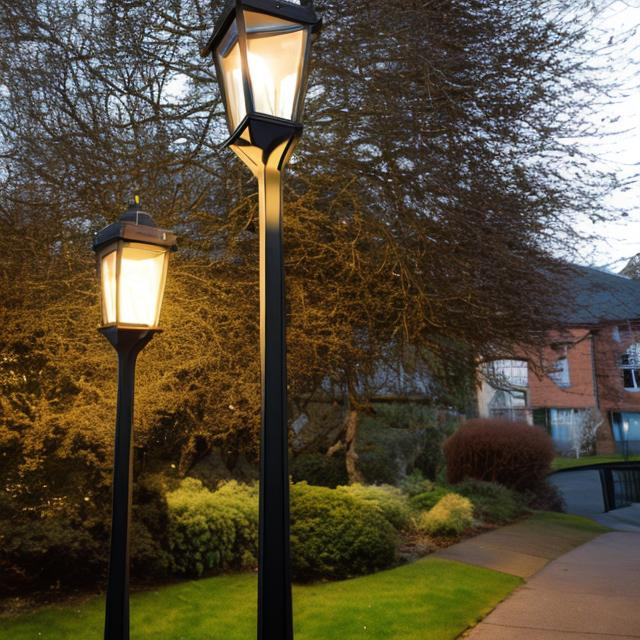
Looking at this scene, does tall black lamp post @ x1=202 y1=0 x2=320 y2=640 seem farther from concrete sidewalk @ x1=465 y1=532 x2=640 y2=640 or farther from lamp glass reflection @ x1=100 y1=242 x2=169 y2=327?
concrete sidewalk @ x1=465 y1=532 x2=640 y2=640

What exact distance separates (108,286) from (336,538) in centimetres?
463

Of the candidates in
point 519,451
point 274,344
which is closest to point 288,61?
point 274,344

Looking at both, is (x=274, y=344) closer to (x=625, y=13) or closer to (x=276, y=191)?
(x=276, y=191)

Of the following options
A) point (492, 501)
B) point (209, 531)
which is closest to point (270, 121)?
point (209, 531)

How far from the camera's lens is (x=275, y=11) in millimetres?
2607

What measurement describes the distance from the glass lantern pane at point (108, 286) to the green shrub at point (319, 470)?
8020 millimetres

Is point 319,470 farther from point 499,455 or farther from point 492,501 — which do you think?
point 499,455

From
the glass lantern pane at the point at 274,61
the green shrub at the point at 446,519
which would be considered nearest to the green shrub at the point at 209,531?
the green shrub at the point at 446,519

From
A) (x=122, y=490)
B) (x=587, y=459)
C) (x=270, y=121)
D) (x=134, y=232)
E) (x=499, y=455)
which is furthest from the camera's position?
(x=587, y=459)

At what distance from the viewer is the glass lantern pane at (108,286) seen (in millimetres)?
4172

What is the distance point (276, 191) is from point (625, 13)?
616cm

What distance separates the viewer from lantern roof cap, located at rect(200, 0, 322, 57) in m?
2.57

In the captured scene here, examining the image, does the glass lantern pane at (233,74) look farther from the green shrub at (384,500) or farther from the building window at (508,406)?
the building window at (508,406)

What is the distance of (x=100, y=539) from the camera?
23.4ft
